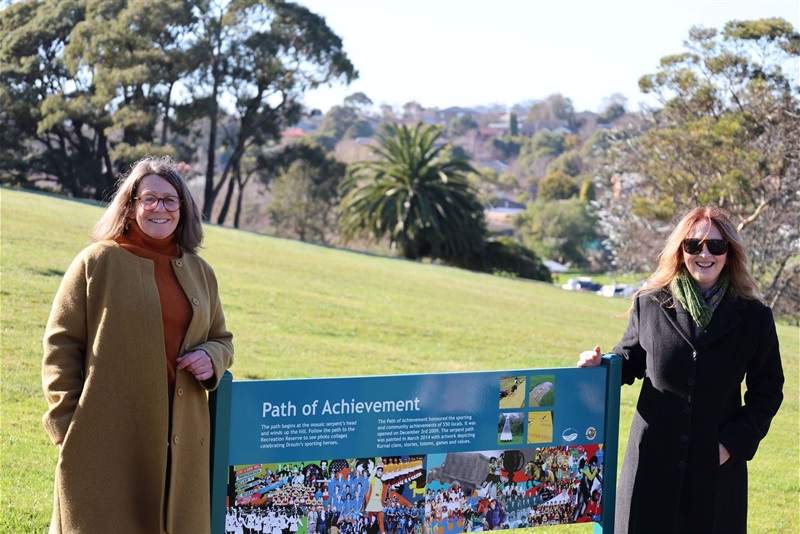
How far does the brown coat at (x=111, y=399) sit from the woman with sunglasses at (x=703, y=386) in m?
1.96

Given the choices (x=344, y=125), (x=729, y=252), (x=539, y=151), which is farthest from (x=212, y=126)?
(x=344, y=125)

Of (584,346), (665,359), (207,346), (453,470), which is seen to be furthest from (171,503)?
(584,346)

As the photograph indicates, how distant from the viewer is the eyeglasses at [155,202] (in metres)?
3.66

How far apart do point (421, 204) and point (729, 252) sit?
104 feet

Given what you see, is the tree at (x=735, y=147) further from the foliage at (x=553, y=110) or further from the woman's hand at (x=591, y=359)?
the foliage at (x=553, y=110)

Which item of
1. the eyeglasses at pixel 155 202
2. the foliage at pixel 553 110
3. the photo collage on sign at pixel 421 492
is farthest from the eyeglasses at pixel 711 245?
the foliage at pixel 553 110

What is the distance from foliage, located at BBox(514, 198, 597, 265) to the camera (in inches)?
2712

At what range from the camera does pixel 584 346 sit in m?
14.4

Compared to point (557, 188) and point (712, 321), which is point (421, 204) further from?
point (557, 188)

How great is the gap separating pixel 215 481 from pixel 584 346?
11012 mm

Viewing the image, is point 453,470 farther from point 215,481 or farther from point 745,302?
point 745,302

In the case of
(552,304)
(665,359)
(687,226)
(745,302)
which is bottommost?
(552,304)

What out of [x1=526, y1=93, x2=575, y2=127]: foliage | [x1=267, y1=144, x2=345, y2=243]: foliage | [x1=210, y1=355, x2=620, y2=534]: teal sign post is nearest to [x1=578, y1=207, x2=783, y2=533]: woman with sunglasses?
[x1=210, y1=355, x2=620, y2=534]: teal sign post

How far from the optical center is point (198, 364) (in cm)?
362
